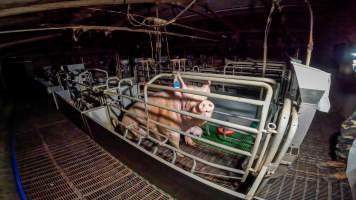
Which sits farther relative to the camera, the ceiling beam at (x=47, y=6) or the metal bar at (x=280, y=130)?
the ceiling beam at (x=47, y=6)

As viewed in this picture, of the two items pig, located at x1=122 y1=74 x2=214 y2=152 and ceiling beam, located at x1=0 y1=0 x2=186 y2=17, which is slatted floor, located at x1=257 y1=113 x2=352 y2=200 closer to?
pig, located at x1=122 y1=74 x2=214 y2=152

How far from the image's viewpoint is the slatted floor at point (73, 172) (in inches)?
89.7

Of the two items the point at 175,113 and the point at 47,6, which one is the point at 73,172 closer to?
the point at 175,113

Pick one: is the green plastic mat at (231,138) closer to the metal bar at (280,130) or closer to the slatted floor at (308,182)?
the slatted floor at (308,182)

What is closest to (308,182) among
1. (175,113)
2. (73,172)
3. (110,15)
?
(175,113)

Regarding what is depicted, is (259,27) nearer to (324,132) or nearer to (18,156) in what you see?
(324,132)

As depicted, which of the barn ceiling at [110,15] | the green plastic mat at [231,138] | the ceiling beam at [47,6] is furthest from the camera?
the green plastic mat at [231,138]

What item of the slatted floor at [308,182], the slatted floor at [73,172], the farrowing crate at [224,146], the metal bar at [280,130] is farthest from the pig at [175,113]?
the slatted floor at [308,182]

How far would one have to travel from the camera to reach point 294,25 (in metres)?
7.43

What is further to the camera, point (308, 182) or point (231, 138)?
point (231, 138)

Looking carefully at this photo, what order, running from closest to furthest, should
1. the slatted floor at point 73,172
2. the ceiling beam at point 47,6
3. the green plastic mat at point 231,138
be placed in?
the ceiling beam at point 47,6 → the slatted floor at point 73,172 → the green plastic mat at point 231,138

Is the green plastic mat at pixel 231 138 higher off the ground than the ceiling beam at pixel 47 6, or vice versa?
the ceiling beam at pixel 47 6

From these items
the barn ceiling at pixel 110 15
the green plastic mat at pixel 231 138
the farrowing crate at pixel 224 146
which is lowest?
the green plastic mat at pixel 231 138

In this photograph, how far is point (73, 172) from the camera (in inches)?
105
